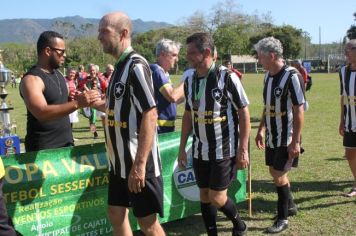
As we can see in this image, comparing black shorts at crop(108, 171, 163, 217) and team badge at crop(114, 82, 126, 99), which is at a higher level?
team badge at crop(114, 82, 126, 99)

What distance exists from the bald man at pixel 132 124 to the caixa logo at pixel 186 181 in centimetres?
177

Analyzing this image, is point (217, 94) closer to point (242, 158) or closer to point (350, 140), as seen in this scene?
point (242, 158)

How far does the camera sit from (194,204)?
5637mm

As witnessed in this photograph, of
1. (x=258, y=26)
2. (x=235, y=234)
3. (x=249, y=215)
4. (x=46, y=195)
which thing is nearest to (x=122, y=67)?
(x=46, y=195)

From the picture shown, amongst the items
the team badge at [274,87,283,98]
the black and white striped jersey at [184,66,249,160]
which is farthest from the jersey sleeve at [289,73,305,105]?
the black and white striped jersey at [184,66,249,160]

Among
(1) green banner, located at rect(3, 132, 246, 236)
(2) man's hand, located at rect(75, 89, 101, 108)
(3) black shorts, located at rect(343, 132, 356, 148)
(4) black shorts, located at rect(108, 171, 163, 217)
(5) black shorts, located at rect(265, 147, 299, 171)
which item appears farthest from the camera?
(3) black shorts, located at rect(343, 132, 356, 148)

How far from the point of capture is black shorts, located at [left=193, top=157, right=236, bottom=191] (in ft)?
14.8

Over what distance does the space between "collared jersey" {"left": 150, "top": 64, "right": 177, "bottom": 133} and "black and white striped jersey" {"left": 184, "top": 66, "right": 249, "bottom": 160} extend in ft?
1.82

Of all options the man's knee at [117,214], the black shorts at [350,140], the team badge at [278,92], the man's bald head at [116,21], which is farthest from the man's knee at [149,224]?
the black shorts at [350,140]

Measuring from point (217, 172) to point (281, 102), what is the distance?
4.53 feet

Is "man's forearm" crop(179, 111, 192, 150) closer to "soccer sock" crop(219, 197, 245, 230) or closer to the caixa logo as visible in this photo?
the caixa logo

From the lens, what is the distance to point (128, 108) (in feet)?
11.6

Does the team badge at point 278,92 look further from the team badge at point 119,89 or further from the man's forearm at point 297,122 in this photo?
the team badge at point 119,89

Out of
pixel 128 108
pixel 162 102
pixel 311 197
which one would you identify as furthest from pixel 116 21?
pixel 311 197
